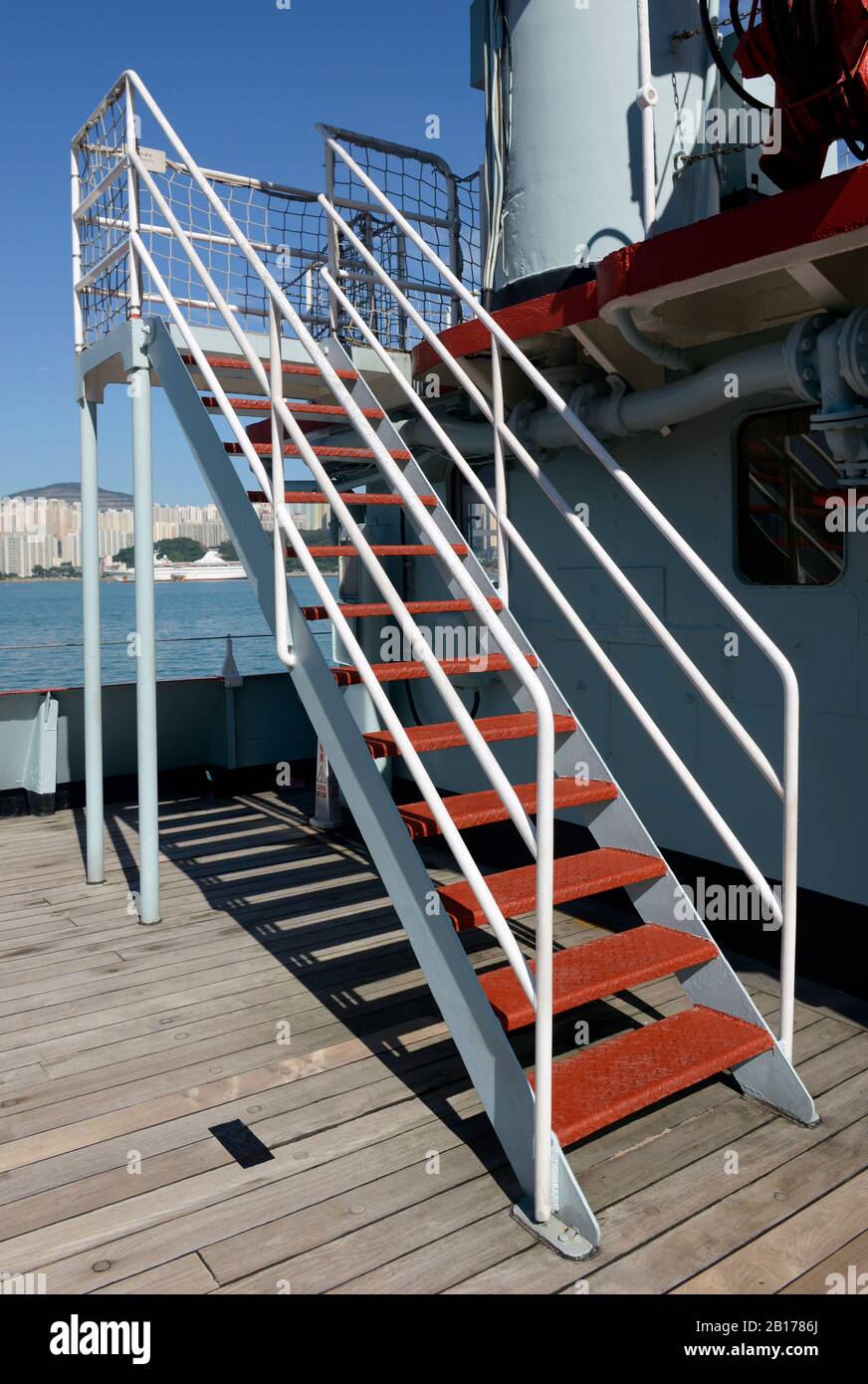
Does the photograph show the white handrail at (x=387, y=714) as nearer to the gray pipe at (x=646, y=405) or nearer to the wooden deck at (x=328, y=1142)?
the wooden deck at (x=328, y=1142)

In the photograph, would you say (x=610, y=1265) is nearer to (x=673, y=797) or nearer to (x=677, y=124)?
(x=673, y=797)

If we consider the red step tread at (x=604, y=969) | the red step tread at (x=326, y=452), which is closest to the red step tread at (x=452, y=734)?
the red step tread at (x=604, y=969)

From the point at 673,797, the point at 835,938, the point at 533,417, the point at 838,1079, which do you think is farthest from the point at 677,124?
the point at 838,1079

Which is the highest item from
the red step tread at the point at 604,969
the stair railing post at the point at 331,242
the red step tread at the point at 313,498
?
the stair railing post at the point at 331,242

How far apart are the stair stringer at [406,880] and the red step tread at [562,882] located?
10 cm

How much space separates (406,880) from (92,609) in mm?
3521

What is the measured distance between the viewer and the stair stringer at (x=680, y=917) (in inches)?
142

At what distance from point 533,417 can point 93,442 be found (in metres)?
2.68

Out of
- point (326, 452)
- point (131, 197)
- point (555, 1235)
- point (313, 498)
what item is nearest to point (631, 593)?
point (313, 498)

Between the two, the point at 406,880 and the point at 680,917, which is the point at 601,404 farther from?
the point at 406,880

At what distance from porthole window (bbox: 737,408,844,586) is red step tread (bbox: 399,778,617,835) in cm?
166

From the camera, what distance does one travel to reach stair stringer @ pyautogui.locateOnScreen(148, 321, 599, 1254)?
3.08 meters

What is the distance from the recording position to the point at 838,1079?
12.7 ft

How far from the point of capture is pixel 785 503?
4.95 m
